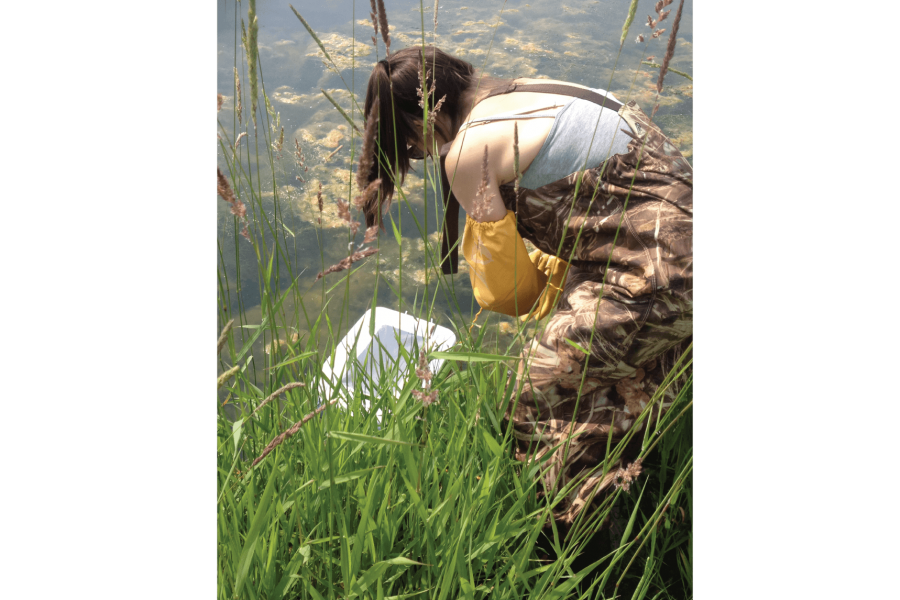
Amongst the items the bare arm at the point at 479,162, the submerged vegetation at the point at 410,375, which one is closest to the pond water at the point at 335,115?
the submerged vegetation at the point at 410,375

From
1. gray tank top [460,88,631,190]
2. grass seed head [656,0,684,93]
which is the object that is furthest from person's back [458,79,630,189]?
grass seed head [656,0,684,93]

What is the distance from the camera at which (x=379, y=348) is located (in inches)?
50.8

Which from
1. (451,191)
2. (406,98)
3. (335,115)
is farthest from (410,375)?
(406,98)

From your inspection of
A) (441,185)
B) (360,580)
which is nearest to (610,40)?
(441,185)

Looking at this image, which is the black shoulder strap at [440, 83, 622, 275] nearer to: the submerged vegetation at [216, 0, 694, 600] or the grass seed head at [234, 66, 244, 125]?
the submerged vegetation at [216, 0, 694, 600]

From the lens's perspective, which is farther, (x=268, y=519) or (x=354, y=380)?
(x=354, y=380)

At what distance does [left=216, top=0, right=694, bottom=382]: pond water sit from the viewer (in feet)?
3.79

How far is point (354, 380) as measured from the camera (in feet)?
4.25

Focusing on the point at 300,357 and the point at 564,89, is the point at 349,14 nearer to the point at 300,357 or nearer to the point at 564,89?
the point at 564,89

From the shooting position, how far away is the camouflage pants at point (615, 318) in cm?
120

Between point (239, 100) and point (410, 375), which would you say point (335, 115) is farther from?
point (410, 375)

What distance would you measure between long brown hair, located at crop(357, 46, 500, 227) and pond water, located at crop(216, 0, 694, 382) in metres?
0.04

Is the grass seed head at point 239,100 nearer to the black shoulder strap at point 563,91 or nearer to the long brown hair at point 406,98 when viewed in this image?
the long brown hair at point 406,98

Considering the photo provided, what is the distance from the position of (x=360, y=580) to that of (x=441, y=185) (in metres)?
0.79
